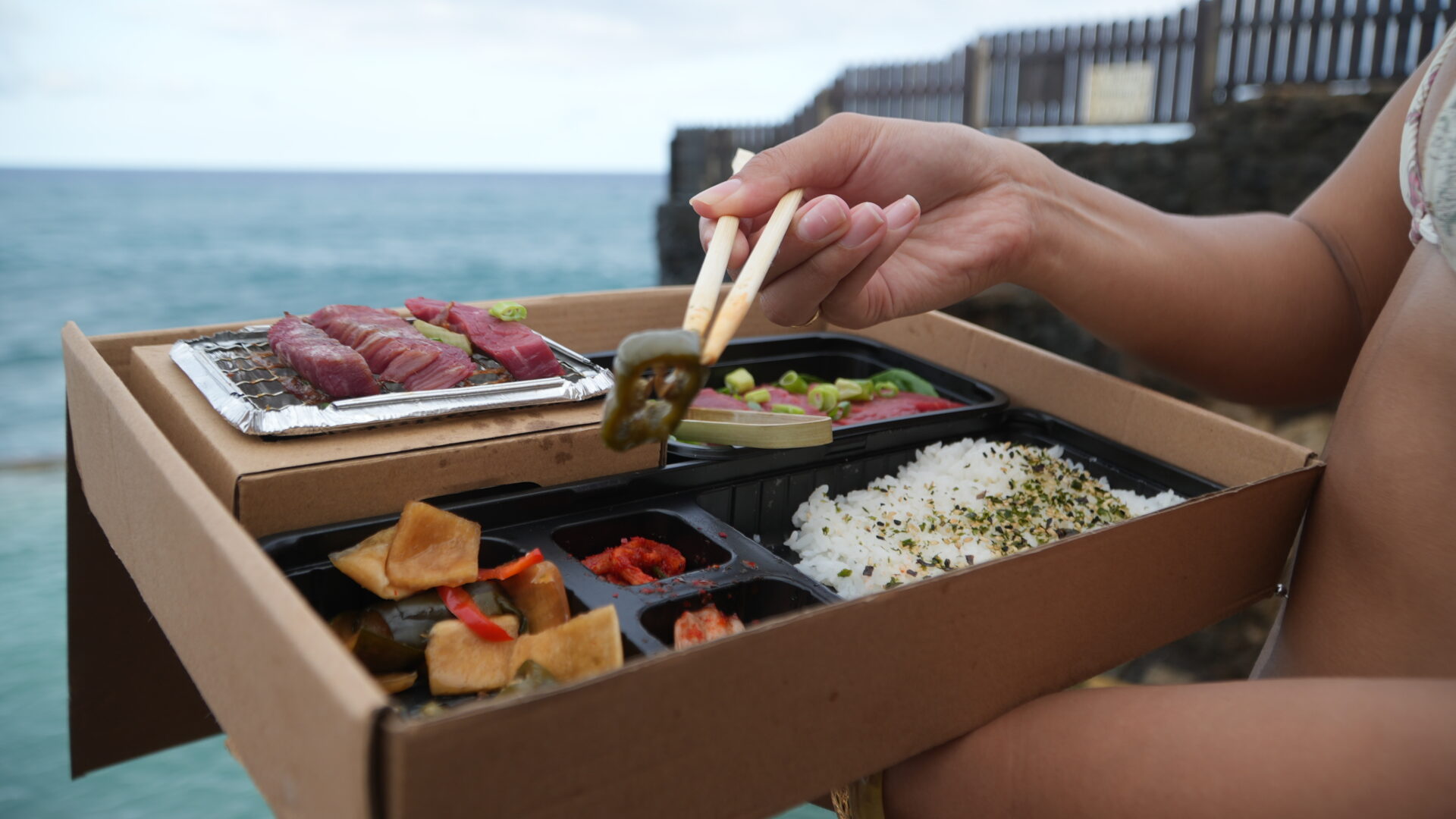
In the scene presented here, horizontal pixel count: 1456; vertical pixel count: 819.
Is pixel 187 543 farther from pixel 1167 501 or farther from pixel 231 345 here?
pixel 1167 501

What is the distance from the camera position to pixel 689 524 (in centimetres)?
127

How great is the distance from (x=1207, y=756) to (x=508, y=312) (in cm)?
124

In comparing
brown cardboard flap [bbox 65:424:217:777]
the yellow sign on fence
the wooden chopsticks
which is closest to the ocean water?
brown cardboard flap [bbox 65:424:217:777]

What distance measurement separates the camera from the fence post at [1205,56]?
6641 mm

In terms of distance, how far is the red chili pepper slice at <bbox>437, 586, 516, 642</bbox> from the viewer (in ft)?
3.13

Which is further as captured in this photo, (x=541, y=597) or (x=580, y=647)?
(x=541, y=597)

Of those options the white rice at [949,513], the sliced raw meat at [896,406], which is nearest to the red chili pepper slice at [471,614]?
the white rice at [949,513]

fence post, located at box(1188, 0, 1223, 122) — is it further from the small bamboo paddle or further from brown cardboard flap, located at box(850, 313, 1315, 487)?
the small bamboo paddle

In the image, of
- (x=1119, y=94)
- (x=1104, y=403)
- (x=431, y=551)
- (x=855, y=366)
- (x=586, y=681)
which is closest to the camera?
(x=586, y=681)

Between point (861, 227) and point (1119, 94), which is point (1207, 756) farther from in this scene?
point (1119, 94)

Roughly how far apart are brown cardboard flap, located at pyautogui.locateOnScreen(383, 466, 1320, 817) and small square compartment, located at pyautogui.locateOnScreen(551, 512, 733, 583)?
386mm

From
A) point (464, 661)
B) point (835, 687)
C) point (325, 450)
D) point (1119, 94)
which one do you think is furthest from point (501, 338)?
point (1119, 94)

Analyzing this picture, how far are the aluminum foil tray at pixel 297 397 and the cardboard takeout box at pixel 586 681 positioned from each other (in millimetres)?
39

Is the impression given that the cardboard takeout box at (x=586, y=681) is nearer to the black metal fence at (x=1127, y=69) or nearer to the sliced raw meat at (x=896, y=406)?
the sliced raw meat at (x=896, y=406)
